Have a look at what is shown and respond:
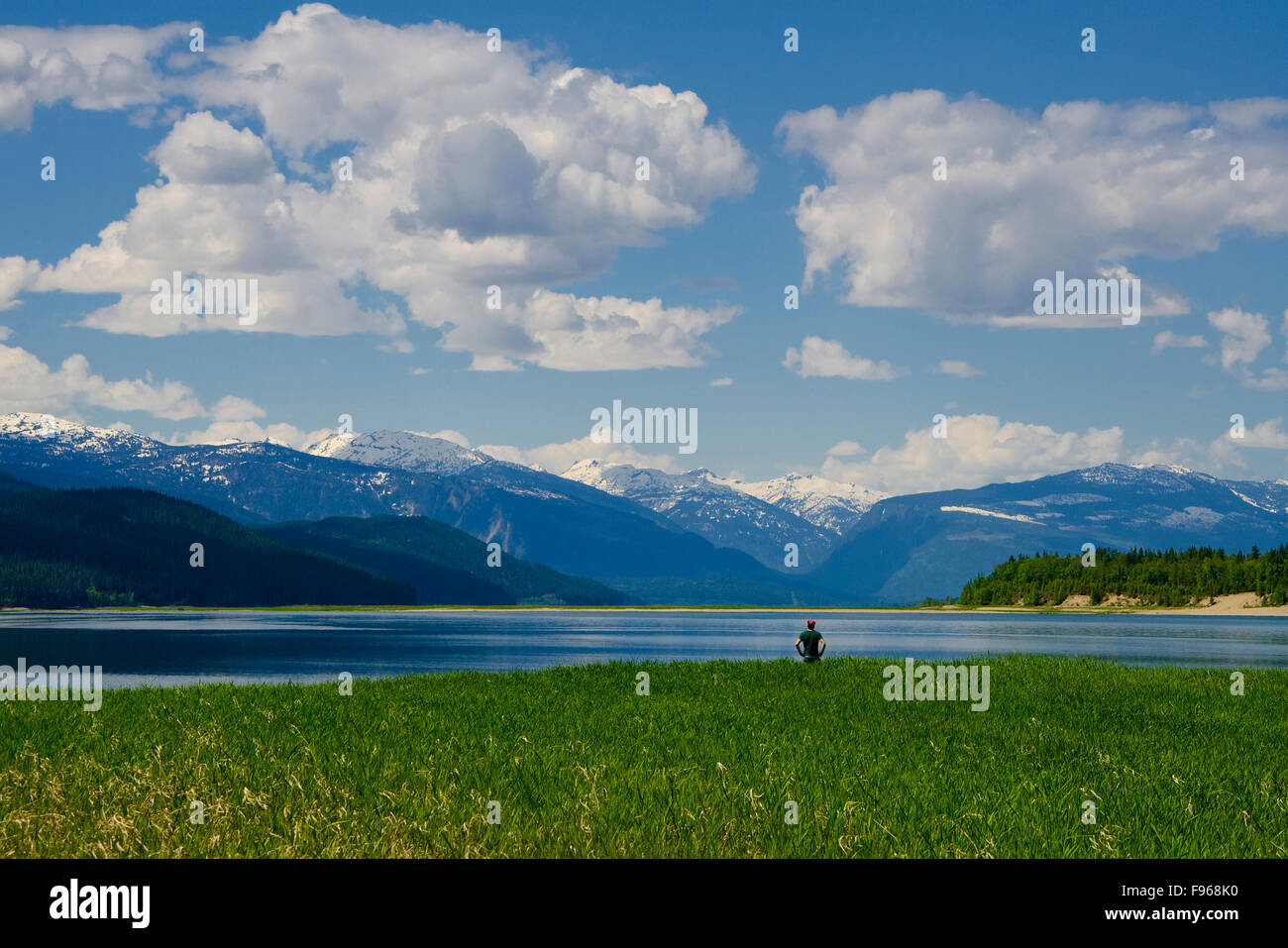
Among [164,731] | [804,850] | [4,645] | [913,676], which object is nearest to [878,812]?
[804,850]

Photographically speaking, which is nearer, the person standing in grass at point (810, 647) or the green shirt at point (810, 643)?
the person standing in grass at point (810, 647)

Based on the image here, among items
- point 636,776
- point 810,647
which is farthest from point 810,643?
point 636,776

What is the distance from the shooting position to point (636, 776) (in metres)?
21.4

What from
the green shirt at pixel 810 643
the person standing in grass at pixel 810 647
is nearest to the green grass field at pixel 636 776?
the person standing in grass at pixel 810 647

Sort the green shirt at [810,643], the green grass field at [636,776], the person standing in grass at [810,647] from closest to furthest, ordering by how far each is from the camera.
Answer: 1. the green grass field at [636,776]
2. the person standing in grass at [810,647]
3. the green shirt at [810,643]

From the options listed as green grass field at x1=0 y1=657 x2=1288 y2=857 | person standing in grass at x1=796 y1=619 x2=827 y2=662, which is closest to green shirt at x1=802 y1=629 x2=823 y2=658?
person standing in grass at x1=796 y1=619 x2=827 y2=662

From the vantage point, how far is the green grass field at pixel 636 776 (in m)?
16.5

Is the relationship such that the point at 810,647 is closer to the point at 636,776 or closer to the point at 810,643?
the point at 810,643

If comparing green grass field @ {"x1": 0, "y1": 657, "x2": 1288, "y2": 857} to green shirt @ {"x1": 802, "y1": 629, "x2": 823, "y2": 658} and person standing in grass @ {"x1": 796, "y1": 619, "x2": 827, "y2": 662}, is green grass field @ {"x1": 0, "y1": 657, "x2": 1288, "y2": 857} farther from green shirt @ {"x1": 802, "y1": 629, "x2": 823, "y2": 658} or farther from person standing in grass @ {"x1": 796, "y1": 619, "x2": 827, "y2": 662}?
green shirt @ {"x1": 802, "y1": 629, "x2": 823, "y2": 658}

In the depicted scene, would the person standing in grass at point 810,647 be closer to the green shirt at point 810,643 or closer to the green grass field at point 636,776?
the green shirt at point 810,643

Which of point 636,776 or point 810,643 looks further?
point 810,643

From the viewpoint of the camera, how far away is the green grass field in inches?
649

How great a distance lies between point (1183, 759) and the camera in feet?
81.2
